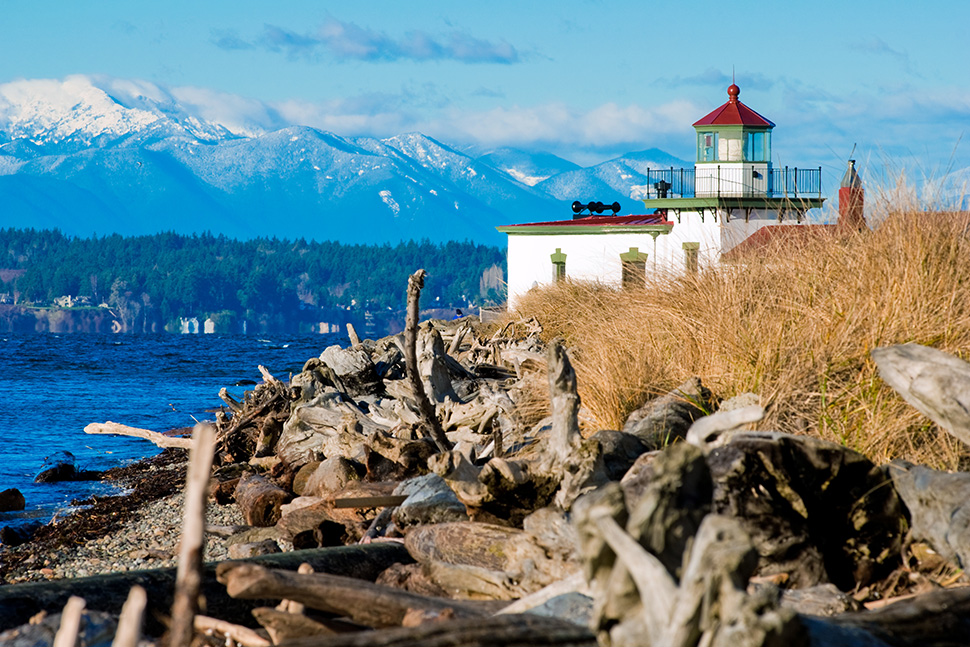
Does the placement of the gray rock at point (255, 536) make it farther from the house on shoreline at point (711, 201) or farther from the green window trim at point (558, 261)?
the green window trim at point (558, 261)

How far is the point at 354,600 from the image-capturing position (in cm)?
376

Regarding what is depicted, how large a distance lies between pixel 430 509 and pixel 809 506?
95.7 inches

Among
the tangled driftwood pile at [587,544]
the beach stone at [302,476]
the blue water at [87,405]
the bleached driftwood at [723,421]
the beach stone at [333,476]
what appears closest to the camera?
the tangled driftwood pile at [587,544]

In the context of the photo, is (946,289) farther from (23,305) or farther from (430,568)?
(23,305)

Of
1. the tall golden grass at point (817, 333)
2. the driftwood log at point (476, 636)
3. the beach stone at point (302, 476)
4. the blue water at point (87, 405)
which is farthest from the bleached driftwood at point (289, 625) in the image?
the blue water at point (87, 405)

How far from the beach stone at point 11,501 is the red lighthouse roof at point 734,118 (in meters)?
21.1


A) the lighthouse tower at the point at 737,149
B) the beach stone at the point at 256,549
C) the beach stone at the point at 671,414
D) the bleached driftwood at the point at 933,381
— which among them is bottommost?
the beach stone at the point at 256,549

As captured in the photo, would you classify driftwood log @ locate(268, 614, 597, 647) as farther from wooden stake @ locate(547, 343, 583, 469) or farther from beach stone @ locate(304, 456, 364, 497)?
beach stone @ locate(304, 456, 364, 497)

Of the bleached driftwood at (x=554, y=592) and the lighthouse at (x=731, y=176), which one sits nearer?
the bleached driftwood at (x=554, y=592)

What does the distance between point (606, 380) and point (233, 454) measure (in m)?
6.83

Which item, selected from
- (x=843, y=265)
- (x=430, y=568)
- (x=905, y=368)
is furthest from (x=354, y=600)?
(x=843, y=265)

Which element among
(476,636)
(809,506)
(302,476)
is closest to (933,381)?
(809,506)

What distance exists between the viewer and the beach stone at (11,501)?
13.4m

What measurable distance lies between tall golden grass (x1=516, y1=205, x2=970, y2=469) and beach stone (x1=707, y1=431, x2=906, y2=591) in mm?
873
